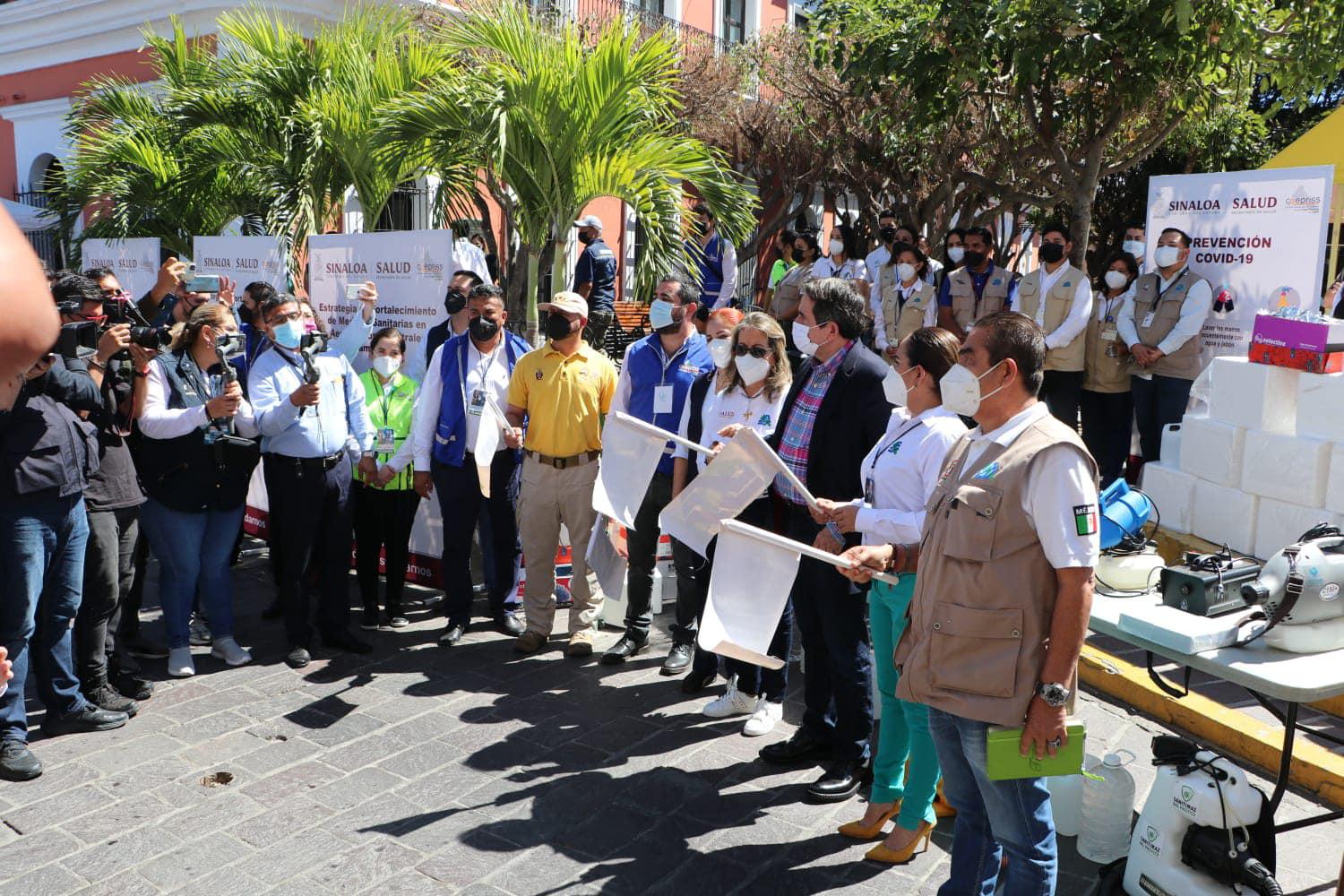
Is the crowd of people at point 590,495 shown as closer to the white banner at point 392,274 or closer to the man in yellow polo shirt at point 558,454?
the man in yellow polo shirt at point 558,454

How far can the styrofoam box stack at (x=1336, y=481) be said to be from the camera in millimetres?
5965

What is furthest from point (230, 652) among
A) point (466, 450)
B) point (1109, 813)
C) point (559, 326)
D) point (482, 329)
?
point (1109, 813)

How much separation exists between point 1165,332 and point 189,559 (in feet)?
22.1


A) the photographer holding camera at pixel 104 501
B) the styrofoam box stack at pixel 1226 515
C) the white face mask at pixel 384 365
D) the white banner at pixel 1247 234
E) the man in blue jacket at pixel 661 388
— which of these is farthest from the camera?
the white banner at pixel 1247 234

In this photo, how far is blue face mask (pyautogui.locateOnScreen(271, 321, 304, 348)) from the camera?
615 centimetres

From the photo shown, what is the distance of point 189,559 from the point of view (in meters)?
6.00

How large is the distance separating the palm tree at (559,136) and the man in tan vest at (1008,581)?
A: 17.9ft

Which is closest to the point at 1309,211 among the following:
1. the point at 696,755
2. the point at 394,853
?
the point at 696,755

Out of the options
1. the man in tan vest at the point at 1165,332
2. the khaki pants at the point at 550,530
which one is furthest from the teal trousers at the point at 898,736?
the man in tan vest at the point at 1165,332

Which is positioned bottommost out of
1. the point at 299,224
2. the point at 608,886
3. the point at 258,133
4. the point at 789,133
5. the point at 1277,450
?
the point at 608,886

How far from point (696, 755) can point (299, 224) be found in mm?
6711

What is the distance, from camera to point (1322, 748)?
4824 mm

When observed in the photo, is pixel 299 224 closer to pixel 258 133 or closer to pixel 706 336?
pixel 258 133

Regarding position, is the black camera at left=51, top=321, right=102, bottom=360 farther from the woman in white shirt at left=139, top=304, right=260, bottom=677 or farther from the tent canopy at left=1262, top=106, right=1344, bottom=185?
the tent canopy at left=1262, top=106, right=1344, bottom=185
